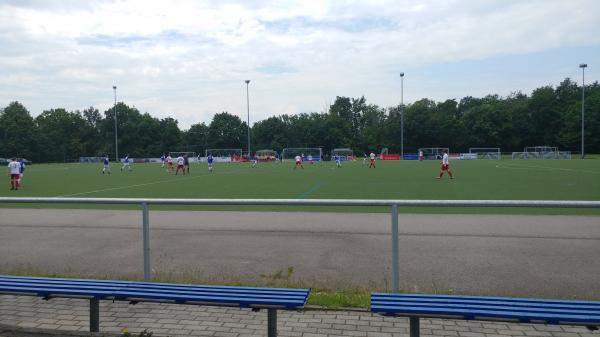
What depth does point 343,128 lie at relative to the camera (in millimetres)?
109000

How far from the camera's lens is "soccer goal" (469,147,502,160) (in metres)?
83.6

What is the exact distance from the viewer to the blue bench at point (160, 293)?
4633 millimetres

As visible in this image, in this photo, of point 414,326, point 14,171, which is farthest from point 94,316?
point 14,171

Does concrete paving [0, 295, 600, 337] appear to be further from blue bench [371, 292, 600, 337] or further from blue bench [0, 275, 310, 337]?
blue bench [371, 292, 600, 337]

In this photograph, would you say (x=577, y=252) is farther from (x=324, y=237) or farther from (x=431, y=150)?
(x=431, y=150)

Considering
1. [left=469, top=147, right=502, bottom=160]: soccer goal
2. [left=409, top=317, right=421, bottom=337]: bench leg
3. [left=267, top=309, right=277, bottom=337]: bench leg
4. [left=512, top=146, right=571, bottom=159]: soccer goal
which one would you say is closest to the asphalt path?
[left=267, top=309, right=277, bottom=337]: bench leg

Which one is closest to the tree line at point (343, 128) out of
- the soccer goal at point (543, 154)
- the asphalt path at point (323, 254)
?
the soccer goal at point (543, 154)

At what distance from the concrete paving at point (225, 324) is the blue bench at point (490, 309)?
453 mm

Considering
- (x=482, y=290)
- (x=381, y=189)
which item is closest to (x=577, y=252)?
(x=482, y=290)

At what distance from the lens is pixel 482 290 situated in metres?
6.00

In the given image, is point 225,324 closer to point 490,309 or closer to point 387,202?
point 387,202

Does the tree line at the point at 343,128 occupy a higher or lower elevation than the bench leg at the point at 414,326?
higher

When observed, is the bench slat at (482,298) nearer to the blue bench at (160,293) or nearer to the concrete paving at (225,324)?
the concrete paving at (225,324)

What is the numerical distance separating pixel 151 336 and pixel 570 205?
4050 mm
